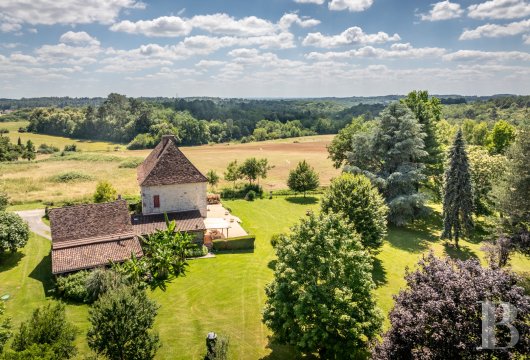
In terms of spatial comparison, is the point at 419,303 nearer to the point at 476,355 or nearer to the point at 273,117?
the point at 476,355

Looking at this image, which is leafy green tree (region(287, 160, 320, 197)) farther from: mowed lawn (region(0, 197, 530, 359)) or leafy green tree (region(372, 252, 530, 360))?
leafy green tree (region(372, 252, 530, 360))

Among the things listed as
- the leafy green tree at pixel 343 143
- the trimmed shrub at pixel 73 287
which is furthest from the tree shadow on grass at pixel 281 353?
the leafy green tree at pixel 343 143

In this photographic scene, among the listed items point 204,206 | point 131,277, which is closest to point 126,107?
point 204,206

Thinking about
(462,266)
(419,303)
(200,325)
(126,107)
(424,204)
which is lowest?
(200,325)

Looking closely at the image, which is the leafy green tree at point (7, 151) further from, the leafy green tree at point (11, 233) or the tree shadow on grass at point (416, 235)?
the tree shadow on grass at point (416, 235)

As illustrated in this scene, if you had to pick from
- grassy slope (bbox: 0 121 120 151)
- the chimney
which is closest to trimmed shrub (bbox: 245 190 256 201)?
the chimney

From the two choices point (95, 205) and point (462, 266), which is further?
point (95, 205)
